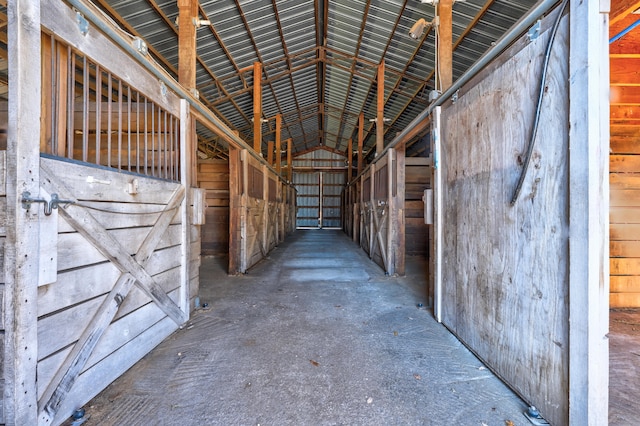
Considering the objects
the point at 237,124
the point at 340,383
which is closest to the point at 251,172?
the point at 340,383

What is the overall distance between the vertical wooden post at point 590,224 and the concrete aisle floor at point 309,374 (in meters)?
0.45

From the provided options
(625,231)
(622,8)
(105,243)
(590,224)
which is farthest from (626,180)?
(105,243)

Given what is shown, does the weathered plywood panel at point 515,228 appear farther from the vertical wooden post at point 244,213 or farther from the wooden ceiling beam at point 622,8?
the vertical wooden post at point 244,213

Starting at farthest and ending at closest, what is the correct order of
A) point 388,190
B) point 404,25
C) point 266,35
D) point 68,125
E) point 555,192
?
point 266,35 < point 404,25 < point 388,190 < point 68,125 < point 555,192

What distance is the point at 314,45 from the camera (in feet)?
30.9

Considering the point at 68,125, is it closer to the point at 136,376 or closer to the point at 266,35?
the point at 136,376

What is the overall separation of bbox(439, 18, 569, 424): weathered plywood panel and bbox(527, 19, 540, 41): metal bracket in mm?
55

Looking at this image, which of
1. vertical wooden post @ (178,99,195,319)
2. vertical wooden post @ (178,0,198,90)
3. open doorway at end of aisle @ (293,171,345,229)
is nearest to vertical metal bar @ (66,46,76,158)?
vertical wooden post @ (178,99,195,319)

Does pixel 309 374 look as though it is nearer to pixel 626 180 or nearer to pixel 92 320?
pixel 92 320

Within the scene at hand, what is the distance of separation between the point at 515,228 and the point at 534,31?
1.18 m

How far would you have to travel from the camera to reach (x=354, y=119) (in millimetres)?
15211

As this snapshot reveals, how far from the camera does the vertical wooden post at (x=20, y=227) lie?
1.26 m

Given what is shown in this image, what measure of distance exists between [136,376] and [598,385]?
266cm

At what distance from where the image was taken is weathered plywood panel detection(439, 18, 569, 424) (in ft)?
4.95
